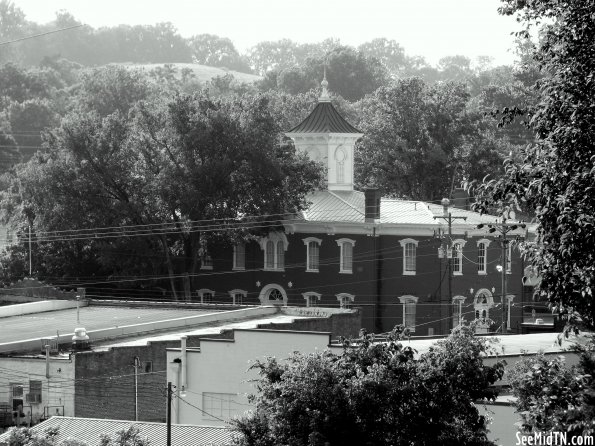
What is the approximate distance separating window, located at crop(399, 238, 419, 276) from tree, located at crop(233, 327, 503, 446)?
155ft

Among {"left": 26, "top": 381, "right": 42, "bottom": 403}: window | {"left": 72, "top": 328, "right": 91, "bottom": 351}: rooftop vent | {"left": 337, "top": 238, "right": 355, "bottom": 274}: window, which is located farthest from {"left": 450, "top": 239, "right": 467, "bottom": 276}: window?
{"left": 26, "top": 381, "right": 42, "bottom": 403}: window

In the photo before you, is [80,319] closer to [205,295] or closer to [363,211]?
[205,295]

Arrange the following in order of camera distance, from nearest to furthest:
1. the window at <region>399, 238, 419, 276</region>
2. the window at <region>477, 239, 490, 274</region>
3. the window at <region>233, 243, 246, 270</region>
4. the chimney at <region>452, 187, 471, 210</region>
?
the window at <region>399, 238, 419, 276</region>, the window at <region>477, 239, 490, 274</region>, the window at <region>233, 243, 246, 270</region>, the chimney at <region>452, 187, 471, 210</region>

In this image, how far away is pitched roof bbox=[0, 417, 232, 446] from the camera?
34062 mm

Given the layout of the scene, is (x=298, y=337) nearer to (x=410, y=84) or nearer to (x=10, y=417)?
(x=10, y=417)

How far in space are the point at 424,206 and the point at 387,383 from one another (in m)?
51.8

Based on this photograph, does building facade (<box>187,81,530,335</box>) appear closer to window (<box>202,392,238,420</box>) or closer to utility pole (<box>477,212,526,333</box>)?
utility pole (<box>477,212,526,333</box>)

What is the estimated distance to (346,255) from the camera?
7512cm

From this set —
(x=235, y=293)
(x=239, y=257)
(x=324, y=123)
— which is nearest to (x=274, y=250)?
(x=239, y=257)

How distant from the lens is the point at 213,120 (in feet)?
258

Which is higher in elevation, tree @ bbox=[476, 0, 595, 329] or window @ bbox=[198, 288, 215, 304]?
tree @ bbox=[476, 0, 595, 329]

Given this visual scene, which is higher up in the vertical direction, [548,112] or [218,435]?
[548,112]

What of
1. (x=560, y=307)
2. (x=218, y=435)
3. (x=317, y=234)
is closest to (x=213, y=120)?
(x=317, y=234)

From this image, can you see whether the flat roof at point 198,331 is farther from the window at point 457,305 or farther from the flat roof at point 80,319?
the window at point 457,305
